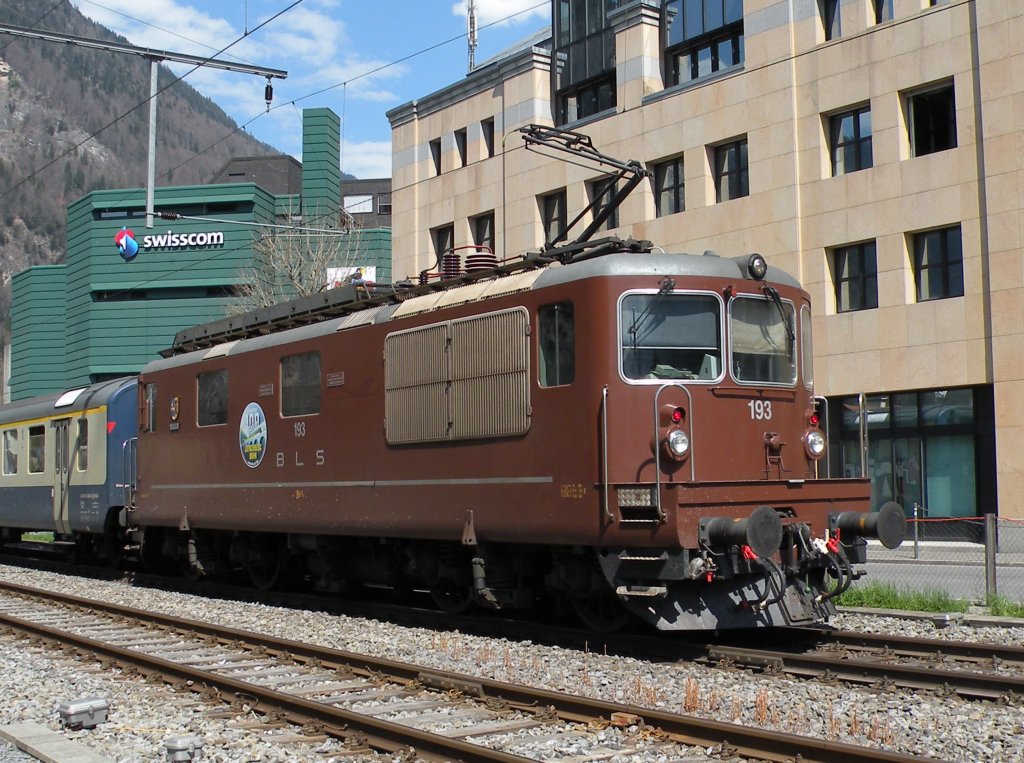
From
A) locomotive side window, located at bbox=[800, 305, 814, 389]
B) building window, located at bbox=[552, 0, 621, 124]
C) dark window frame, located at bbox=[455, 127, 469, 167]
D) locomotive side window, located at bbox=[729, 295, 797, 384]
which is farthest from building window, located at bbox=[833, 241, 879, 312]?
locomotive side window, located at bbox=[729, 295, 797, 384]

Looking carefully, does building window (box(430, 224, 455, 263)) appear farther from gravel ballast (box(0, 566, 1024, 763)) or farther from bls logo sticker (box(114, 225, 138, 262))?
bls logo sticker (box(114, 225, 138, 262))

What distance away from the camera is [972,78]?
960 inches

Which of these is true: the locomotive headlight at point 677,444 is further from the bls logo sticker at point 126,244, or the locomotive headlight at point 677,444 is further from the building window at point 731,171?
the bls logo sticker at point 126,244

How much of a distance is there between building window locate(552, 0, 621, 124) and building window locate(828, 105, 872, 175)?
7.52 meters

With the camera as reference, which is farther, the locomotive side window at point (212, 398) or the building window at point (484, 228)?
the building window at point (484, 228)

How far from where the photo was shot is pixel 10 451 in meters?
23.8

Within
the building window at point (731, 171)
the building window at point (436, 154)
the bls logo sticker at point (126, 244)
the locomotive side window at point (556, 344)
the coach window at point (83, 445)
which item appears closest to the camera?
the locomotive side window at point (556, 344)

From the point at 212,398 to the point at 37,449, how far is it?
8466 mm

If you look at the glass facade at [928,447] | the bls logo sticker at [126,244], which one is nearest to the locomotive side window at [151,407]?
the glass facade at [928,447]

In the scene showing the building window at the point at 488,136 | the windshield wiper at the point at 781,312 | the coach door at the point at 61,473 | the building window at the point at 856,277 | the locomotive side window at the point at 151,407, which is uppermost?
the building window at the point at 488,136

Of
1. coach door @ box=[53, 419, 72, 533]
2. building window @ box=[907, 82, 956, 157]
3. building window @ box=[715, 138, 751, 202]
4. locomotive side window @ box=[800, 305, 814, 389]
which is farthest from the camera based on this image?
building window @ box=[715, 138, 751, 202]

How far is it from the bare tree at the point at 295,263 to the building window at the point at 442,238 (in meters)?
3.78

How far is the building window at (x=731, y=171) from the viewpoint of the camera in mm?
29078

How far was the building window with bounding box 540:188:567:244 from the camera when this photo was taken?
1323 inches
